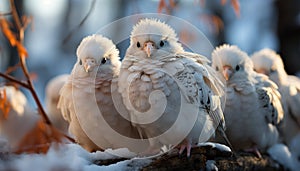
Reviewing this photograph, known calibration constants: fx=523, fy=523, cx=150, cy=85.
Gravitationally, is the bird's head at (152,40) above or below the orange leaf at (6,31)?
below

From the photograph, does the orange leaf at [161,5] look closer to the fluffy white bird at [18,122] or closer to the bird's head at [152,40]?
the bird's head at [152,40]

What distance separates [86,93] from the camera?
223cm

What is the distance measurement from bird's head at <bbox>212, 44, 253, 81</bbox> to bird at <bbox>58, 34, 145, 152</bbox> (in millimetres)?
630

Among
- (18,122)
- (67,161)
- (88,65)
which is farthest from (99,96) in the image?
(18,122)

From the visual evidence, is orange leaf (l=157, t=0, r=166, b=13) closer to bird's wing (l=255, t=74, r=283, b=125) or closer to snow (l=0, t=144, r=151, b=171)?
bird's wing (l=255, t=74, r=283, b=125)

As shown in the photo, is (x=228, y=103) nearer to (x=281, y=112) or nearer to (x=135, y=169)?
(x=281, y=112)

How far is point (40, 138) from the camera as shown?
3.00m

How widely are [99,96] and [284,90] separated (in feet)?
4.62

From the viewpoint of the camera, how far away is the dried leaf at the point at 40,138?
2.36m

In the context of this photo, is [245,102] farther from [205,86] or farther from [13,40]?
[13,40]

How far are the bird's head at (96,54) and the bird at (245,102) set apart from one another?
65 centimetres

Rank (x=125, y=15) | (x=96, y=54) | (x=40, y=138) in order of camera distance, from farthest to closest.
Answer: (x=125, y=15)
(x=40, y=138)
(x=96, y=54)

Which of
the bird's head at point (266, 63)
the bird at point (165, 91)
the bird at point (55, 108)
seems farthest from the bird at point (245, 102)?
the bird at point (55, 108)

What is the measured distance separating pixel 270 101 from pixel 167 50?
32.5 inches
